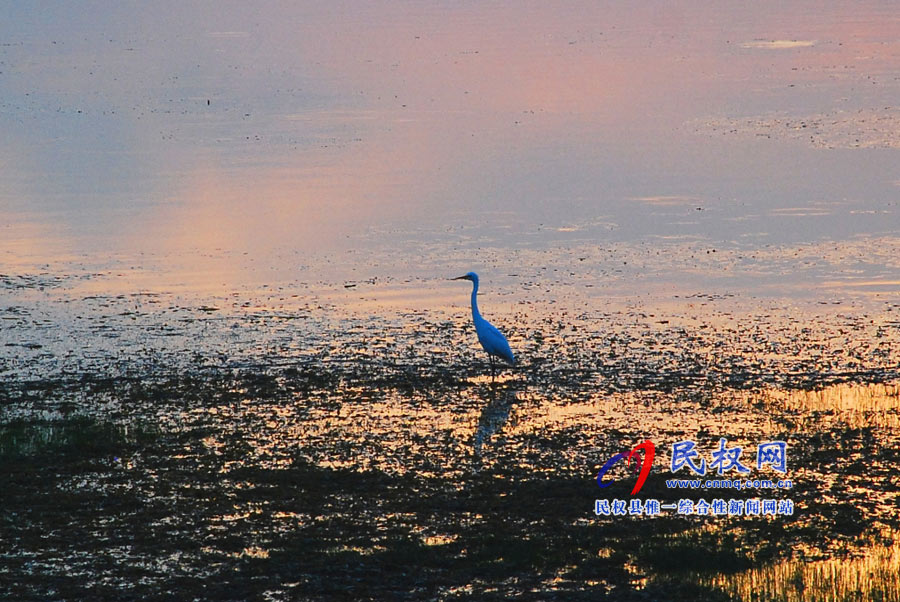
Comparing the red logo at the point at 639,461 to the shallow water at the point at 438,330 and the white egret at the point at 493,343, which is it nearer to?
the shallow water at the point at 438,330

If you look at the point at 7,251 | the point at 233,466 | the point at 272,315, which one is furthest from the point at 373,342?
the point at 7,251

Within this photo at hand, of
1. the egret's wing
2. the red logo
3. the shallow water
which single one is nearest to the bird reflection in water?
the shallow water

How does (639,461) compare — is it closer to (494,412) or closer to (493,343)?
(494,412)

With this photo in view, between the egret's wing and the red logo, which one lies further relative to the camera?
the egret's wing

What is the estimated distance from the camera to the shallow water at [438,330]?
33.7 ft

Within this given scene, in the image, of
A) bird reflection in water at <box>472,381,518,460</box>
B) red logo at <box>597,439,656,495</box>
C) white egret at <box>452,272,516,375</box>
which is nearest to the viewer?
red logo at <box>597,439,656,495</box>

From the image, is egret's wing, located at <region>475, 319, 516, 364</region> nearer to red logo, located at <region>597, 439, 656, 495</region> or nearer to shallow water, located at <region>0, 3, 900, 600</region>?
shallow water, located at <region>0, 3, 900, 600</region>

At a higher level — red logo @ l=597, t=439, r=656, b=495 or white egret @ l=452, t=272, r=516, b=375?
white egret @ l=452, t=272, r=516, b=375

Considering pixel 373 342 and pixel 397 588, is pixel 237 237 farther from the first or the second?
pixel 397 588

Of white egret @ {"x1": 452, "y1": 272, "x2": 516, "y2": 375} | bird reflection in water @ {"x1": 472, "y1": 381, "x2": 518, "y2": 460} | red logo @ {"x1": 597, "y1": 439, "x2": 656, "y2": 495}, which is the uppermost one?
white egret @ {"x1": 452, "y1": 272, "x2": 516, "y2": 375}

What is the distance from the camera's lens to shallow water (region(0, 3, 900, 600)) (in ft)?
33.7

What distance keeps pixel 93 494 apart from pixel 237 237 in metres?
13.1

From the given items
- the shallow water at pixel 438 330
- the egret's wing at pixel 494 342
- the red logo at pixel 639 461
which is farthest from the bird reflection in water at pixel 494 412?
the red logo at pixel 639 461

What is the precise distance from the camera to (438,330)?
58.9 feet
